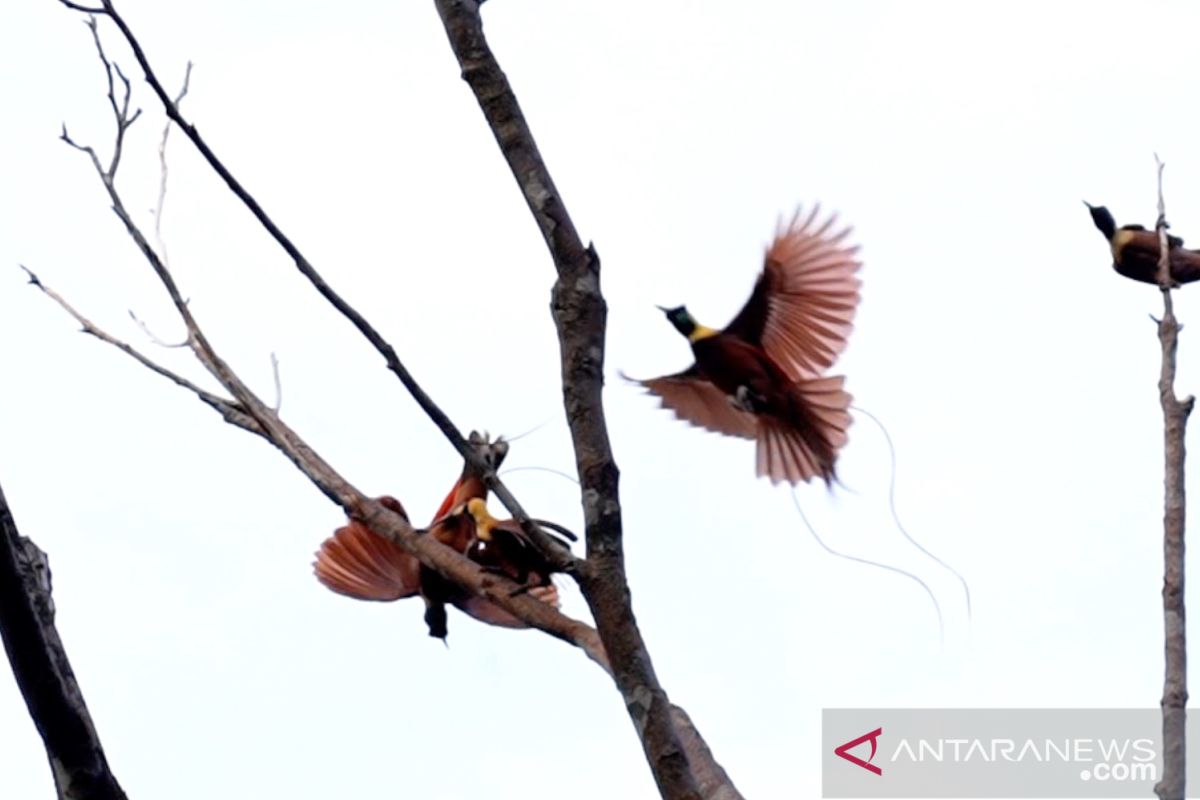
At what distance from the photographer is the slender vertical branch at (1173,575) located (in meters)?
2.03

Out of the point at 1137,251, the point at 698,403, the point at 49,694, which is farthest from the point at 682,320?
the point at 49,694

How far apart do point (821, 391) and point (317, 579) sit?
5.44ft

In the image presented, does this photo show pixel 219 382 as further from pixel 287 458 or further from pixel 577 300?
pixel 577 300

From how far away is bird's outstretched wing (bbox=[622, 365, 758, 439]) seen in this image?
543 centimetres

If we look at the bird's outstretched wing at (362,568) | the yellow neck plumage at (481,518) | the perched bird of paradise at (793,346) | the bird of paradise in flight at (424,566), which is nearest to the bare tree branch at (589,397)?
the yellow neck plumage at (481,518)

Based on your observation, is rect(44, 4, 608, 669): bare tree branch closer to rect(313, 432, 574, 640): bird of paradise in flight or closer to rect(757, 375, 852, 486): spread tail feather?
rect(313, 432, 574, 640): bird of paradise in flight

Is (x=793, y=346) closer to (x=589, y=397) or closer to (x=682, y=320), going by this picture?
(x=682, y=320)

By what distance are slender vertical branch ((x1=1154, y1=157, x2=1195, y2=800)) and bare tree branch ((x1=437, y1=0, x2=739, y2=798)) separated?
51cm

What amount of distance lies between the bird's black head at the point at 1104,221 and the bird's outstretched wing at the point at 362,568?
8.77 ft

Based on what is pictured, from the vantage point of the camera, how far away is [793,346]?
5.13 meters

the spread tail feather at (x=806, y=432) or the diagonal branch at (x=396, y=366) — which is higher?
the spread tail feather at (x=806, y=432)

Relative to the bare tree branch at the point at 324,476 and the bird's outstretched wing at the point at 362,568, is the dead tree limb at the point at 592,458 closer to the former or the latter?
the bare tree branch at the point at 324,476

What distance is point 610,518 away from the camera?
2.15 metres

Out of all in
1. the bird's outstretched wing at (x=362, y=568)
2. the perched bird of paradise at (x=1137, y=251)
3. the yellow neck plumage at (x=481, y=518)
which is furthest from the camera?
the perched bird of paradise at (x=1137, y=251)
